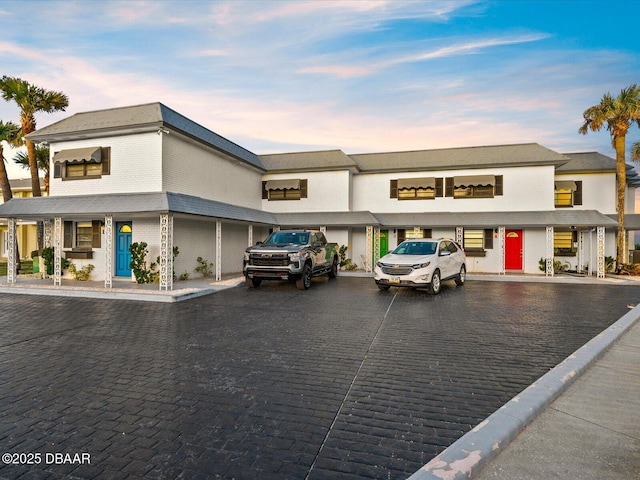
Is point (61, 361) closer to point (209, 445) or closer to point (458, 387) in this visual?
point (209, 445)

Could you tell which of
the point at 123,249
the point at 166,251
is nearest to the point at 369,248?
the point at 166,251

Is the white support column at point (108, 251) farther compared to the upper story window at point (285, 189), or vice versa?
the upper story window at point (285, 189)

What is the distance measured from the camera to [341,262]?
21.9m

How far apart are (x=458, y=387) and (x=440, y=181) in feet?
60.9

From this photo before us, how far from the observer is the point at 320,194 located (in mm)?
22547

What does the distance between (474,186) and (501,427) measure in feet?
64.9

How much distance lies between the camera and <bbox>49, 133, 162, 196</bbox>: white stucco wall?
14.6 metres

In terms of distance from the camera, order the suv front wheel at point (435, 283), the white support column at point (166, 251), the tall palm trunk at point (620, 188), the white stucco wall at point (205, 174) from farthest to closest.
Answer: the tall palm trunk at point (620, 188) < the white stucco wall at point (205, 174) < the white support column at point (166, 251) < the suv front wheel at point (435, 283)

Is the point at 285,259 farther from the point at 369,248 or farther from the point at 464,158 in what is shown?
the point at 464,158

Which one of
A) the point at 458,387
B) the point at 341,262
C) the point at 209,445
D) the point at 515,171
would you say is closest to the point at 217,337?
the point at 209,445

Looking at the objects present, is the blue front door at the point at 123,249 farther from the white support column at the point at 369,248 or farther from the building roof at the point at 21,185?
the building roof at the point at 21,185

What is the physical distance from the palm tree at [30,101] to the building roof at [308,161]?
11195 mm

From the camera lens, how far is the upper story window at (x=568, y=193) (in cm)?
2164

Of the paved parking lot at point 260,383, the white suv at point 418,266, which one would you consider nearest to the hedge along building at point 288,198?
the paved parking lot at point 260,383
